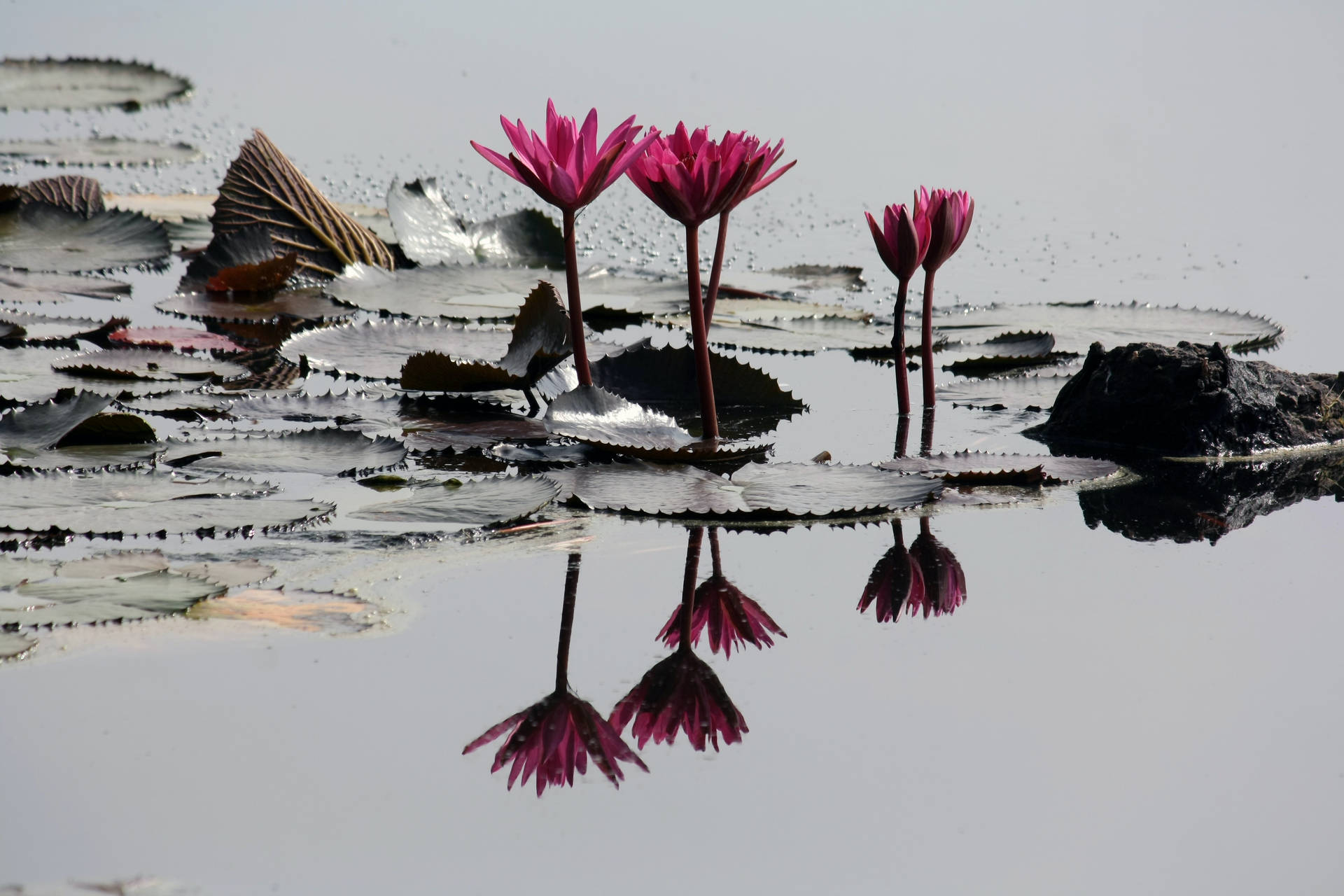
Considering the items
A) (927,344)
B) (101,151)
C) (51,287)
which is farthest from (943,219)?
(101,151)

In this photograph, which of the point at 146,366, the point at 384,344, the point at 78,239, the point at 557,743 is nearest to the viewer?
the point at 557,743

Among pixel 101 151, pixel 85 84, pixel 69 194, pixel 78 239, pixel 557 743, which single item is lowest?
pixel 557 743

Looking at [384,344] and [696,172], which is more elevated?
[696,172]

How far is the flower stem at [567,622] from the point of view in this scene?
0.92 meters

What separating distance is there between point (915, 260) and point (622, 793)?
105 cm

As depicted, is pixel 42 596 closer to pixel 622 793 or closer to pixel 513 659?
pixel 513 659

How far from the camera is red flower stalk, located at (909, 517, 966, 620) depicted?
108 cm

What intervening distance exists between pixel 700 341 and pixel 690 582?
1.44 ft

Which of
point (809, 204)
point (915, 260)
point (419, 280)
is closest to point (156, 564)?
point (915, 260)

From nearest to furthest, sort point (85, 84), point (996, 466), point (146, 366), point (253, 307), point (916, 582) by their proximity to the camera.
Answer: point (916, 582)
point (996, 466)
point (146, 366)
point (253, 307)
point (85, 84)

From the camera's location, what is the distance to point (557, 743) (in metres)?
0.83

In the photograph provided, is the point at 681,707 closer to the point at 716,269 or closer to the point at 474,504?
the point at 474,504

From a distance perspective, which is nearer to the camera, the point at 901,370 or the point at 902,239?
the point at 902,239

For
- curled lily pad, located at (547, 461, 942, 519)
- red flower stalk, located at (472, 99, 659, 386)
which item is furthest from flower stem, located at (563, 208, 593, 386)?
curled lily pad, located at (547, 461, 942, 519)
